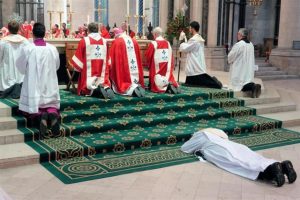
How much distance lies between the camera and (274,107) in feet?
31.1

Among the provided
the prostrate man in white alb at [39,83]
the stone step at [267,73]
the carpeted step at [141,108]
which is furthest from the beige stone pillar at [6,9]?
the prostrate man in white alb at [39,83]

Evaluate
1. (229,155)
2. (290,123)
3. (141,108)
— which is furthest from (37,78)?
(290,123)

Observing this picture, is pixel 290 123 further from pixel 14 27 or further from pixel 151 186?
pixel 14 27

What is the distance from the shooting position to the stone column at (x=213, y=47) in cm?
1648

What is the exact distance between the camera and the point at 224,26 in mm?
17141

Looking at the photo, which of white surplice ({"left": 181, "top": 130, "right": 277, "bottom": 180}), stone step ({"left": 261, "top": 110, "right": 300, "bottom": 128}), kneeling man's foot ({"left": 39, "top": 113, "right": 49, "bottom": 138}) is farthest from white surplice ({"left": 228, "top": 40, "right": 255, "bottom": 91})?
kneeling man's foot ({"left": 39, "top": 113, "right": 49, "bottom": 138})

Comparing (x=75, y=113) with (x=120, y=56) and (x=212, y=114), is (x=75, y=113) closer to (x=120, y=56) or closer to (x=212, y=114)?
(x=120, y=56)

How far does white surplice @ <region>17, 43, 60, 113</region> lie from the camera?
6.60 metres

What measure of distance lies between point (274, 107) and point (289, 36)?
8244 millimetres

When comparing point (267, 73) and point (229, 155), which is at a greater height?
point (267, 73)

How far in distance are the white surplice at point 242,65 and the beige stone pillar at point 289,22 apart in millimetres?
7303

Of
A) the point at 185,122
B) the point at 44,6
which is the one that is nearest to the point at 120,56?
the point at 185,122

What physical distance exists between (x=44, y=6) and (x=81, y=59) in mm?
18241

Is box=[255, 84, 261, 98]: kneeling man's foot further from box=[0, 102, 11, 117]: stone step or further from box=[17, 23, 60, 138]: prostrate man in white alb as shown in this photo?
box=[0, 102, 11, 117]: stone step
